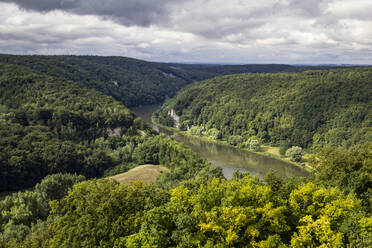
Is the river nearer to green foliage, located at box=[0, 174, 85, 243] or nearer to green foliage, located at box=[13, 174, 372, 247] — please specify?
green foliage, located at box=[0, 174, 85, 243]

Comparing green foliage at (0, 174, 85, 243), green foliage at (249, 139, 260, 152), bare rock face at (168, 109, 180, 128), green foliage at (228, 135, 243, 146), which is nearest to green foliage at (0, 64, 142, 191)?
green foliage at (0, 174, 85, 243)

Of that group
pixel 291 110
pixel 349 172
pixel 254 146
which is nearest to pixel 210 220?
pixel 349 172

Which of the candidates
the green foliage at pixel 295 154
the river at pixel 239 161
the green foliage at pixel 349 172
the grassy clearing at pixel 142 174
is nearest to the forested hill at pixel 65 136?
the grassy clearing at pixel 142 174

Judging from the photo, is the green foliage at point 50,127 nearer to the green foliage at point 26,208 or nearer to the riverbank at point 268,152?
the green foliage at point 26,208

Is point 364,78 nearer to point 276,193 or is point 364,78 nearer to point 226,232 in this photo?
point 276,193

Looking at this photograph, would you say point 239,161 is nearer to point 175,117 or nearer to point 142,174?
point 142,174
